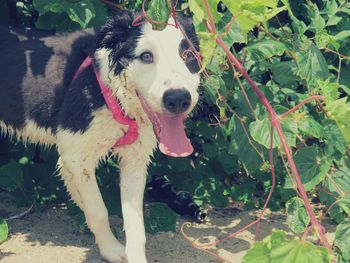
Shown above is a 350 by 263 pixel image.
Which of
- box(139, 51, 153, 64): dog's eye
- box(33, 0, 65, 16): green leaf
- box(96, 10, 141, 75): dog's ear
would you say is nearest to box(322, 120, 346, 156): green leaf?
box(139, 51, 153, 64): dog's eye

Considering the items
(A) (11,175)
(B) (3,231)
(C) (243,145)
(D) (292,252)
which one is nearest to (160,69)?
(C) (243,145)

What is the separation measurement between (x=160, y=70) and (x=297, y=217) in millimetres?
999

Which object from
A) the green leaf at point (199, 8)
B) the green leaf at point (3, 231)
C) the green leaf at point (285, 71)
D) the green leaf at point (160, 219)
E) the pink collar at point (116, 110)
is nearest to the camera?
the green leaf at point (199, 8)

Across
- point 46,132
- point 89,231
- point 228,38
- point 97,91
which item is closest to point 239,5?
point 228,38

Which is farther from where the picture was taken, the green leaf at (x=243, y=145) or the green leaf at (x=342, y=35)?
the green leaf at (x=342, y=35)

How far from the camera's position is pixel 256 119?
11.0 feet

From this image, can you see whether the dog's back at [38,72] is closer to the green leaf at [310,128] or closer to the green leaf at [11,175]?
the green leaf at [11,175]

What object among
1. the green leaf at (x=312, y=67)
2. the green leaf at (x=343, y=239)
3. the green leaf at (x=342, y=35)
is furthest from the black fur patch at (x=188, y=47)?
the green leaf at (x=343, y=239)

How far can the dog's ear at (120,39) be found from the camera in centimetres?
351

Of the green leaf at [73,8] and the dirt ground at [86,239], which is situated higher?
the green leaf at [73,8]

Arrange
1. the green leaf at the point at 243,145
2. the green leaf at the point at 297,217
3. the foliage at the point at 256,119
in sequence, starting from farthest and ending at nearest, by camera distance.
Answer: the green leaf at the point at 243,145
the green leaf at the point at 297,217
the foliage at the point at 256,119

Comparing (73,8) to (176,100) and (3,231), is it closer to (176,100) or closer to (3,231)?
(176,100)

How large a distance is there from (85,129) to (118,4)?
1030 millimetres

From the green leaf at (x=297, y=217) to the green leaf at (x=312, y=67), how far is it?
763 millimetres
